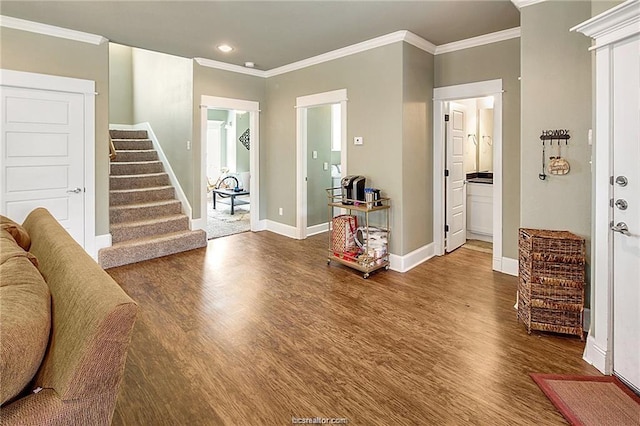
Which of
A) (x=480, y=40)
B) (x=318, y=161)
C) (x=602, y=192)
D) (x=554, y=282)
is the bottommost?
(x=554, y=282)

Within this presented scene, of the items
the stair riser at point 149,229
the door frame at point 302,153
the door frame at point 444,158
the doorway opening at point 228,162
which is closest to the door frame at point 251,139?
the stair riser at point 149,229

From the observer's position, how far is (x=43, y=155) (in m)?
3.95

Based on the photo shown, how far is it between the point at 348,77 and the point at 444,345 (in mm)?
3398

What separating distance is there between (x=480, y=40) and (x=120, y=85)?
6583 millimetres

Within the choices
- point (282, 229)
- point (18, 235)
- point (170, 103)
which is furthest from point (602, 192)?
point (170, 103)

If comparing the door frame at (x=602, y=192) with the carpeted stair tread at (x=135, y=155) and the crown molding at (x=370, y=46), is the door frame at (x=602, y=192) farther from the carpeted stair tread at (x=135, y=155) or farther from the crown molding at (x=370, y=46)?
the carpeted stair tread at (x=135, y=155)

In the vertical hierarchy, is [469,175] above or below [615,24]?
below

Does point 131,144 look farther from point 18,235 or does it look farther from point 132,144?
point 18,235

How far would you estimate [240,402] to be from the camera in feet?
6.33

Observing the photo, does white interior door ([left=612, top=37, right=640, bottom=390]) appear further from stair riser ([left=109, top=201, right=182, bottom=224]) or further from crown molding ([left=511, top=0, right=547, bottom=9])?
stair riser ([left=109, top=201, right=182, bottom=224])

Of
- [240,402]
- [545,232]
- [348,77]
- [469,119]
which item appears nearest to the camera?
[240,402]

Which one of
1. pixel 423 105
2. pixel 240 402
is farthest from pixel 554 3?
pixel 240 402

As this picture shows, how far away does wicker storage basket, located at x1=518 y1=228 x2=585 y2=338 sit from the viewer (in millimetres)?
2533

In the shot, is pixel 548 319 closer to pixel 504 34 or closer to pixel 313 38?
pixel 504 34
